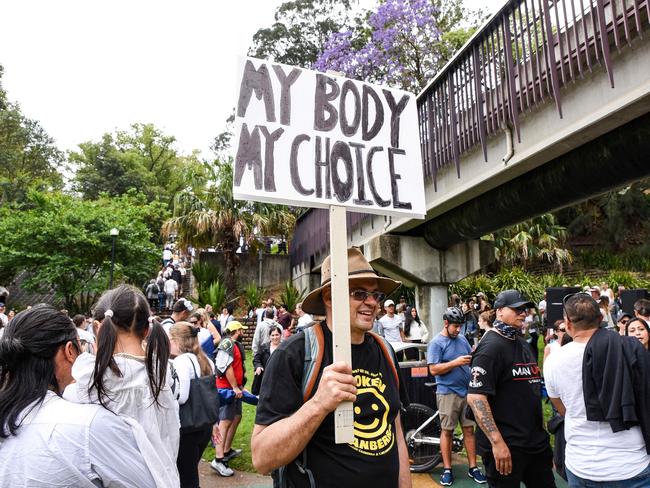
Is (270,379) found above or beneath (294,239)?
beneath

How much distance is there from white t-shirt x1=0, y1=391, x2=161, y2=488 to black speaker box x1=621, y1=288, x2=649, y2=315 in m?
9.44

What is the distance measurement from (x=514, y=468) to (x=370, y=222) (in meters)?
9.51

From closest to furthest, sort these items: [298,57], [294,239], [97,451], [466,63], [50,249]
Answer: [97,451]
[466,63]
[50,249]
[294,239]
[298,57]

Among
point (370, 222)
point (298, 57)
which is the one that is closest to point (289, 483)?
point (370, 222)

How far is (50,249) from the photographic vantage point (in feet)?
69.9

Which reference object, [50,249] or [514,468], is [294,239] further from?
[514,468]

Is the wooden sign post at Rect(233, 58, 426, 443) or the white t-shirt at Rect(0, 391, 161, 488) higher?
the wooden sign post at Rect(233, 58, 426, 443)

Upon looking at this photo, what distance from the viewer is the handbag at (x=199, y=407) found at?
402 cm

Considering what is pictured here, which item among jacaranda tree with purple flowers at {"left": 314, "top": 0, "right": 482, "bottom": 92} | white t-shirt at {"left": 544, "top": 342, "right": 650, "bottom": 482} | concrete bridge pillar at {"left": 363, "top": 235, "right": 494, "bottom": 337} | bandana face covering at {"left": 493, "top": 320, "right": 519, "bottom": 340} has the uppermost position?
jacaranda tree with purple flowers at {"left": 314, "top": 0, "right": 482, "bottom": 92}

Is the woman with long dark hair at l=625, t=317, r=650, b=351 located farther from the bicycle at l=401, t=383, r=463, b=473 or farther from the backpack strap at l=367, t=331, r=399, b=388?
the backpack strap at l=367, t=331, r=399, b=388

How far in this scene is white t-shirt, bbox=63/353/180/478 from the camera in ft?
8.41

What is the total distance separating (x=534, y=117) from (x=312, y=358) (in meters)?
5.75

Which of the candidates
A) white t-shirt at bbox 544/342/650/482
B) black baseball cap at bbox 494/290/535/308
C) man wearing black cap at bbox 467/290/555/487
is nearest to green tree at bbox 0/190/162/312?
black baseball cap at bbox 494/290/535/308

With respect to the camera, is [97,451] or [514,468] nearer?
[97,451]
